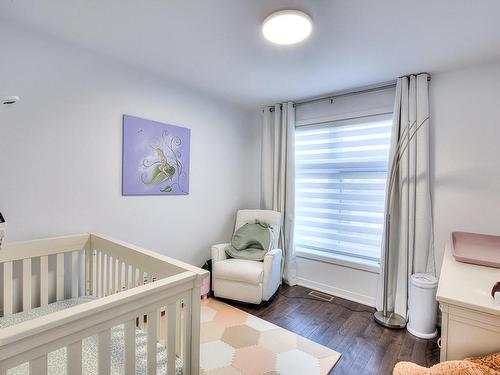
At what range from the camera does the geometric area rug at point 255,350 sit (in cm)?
175

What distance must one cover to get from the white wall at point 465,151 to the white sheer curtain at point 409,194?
0.12 meters

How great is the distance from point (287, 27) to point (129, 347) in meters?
1.85

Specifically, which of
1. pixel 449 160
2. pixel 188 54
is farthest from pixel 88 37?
pixel 449 160

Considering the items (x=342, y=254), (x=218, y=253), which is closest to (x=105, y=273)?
(x=218, y=253)

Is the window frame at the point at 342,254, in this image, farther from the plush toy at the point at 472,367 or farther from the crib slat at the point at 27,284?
the crib slat at the point at 27,284

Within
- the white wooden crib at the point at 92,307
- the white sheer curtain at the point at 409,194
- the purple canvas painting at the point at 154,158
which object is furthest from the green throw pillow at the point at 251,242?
the white sheer curtain at the point at 409,194

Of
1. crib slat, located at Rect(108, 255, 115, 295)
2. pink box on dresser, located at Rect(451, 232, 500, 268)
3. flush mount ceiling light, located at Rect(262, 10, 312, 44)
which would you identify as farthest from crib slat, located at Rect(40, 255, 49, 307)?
pink box on dresser, located at Rect(451, 232, 500, 268)

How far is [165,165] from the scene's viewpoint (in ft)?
8.30

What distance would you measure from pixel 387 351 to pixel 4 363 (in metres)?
2.24

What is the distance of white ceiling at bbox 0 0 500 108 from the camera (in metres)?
1.48

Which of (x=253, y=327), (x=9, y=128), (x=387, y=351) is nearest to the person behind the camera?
(x=9, y=128)

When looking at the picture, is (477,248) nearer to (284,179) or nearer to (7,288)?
(284,179)

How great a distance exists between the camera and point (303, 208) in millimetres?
3178

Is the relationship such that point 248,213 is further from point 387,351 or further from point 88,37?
point 88,37
